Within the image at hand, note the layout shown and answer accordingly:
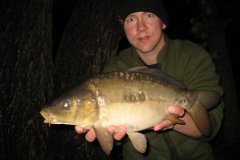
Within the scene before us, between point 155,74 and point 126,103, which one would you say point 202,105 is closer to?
point 155,74

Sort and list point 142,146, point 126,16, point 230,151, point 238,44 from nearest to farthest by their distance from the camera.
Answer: point 142,146, point 126,16, point 230,151, point 238,44

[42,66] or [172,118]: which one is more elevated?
[42,66]

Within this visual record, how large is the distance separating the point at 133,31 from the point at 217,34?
8.71 feet

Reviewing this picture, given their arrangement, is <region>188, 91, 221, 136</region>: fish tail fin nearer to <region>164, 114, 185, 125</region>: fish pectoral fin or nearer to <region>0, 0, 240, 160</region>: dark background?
<region>164, 114, 185, 125</region>: fish pectoral fin

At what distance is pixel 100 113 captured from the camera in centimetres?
237

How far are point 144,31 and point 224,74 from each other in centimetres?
269

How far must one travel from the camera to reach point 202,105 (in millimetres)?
2463

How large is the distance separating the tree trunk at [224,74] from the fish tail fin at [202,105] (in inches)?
110

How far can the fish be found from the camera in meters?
2.37

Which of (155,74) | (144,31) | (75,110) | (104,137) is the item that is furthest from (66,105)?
(144,31)

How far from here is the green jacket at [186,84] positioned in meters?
2.79

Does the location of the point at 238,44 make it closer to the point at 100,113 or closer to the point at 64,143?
the point at 64,143

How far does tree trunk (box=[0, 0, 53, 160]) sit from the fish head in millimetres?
1052

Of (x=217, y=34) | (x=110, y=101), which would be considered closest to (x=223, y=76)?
(x=217, y=34)
